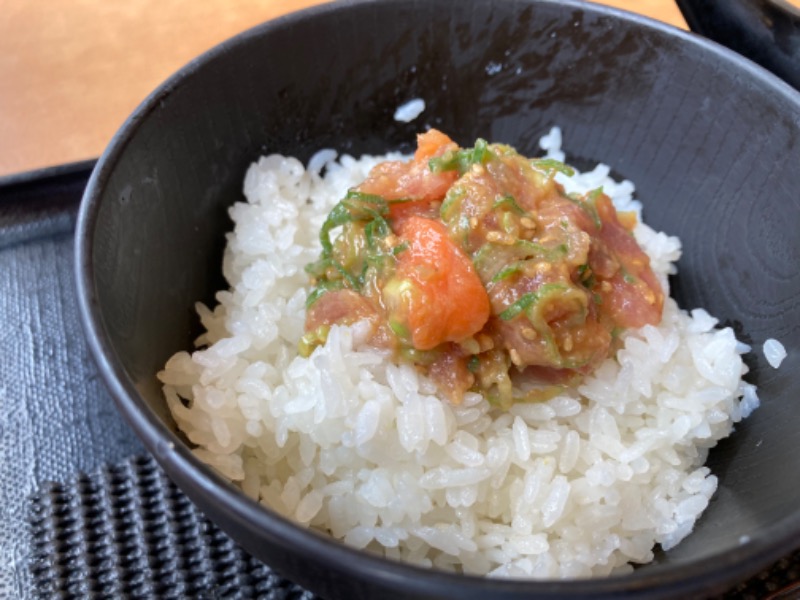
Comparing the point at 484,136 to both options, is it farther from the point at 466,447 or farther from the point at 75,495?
the point at 75,495

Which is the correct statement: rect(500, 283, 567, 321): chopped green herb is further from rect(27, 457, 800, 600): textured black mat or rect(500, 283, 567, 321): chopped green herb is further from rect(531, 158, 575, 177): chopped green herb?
rect(27, 457, 800, 600): textured black mat

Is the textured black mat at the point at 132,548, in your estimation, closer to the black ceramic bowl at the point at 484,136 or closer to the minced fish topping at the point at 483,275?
the black ceramic bowl at the point at 484,136

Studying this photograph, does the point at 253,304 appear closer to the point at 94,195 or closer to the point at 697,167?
the point at 94,195

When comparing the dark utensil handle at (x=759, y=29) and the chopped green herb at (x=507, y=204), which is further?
the dark utensil handle at (x=759, y=29)

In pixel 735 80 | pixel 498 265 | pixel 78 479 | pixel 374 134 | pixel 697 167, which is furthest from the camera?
pixel 374 134

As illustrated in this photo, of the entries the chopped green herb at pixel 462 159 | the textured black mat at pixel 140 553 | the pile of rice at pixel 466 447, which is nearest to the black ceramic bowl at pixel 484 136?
the pile of rice at pixel 466 447

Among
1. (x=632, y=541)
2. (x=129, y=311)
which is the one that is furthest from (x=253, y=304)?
(x=632, y=541)

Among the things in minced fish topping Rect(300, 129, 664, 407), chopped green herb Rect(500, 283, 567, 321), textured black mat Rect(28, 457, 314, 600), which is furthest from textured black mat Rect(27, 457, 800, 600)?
chopped green herb Rect(500, 283, 567, 321)
